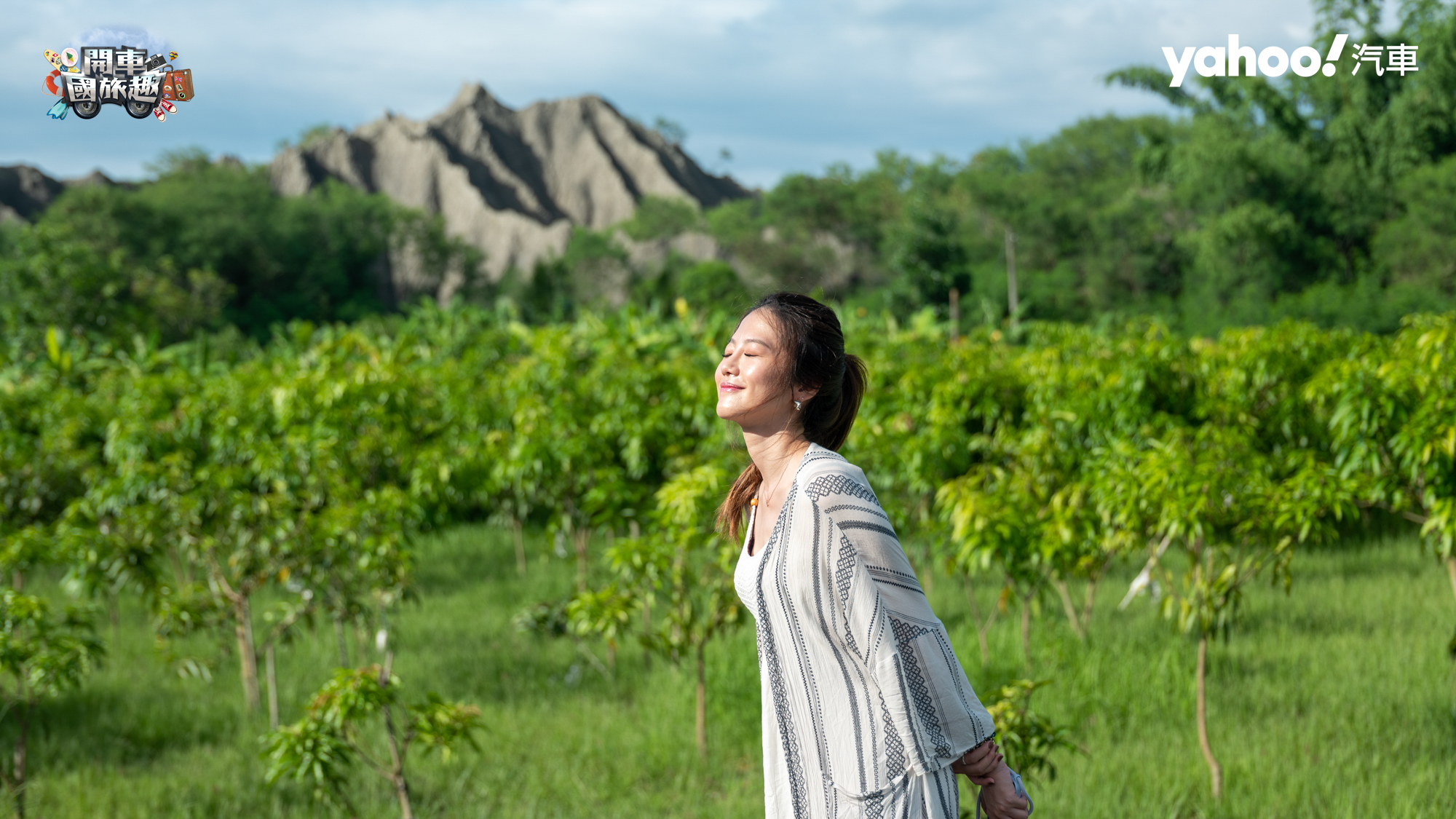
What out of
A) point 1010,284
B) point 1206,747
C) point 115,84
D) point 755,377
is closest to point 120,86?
point 115,84

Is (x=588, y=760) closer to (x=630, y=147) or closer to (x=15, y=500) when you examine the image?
(x=15, y=500)

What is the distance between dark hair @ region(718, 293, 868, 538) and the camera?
5.56 ft

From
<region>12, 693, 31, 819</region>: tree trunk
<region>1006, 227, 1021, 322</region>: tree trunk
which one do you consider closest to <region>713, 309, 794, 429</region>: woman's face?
<region>12, 693, 31, 819</region>: tree trunk

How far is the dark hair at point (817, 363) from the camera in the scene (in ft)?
5.56

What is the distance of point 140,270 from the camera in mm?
29016

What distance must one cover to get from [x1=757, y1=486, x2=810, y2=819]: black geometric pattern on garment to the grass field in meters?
2.10

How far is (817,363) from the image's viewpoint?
1714 millimetres

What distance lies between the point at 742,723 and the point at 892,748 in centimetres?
335

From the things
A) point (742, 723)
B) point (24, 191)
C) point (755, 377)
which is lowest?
point (742, 723)

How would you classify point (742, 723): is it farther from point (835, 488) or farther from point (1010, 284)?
point (1010, 284)

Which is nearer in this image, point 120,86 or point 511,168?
point 120,86

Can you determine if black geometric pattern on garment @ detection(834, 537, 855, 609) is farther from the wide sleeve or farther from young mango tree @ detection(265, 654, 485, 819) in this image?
young mango tree @ detection(265, 654, 485, 819)

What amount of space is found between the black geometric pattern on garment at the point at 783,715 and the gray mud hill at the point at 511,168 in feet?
210

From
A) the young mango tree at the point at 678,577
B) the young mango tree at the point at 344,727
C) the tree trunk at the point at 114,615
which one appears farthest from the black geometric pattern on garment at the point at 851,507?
the tree trunk at the point at 114,615
